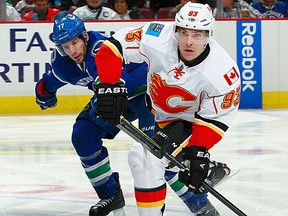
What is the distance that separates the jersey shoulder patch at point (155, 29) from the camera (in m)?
3.69

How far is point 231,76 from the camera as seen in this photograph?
3553mm

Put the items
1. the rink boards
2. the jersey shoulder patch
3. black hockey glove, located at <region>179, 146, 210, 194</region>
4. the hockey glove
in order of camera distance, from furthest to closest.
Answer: the rink boards → the hockey glove → the jersey shoulder patch → black hockey glove, located at <region>179, 146, 210, 194</region>

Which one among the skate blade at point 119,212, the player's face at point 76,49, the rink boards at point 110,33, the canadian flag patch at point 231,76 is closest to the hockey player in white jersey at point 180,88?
the canadian flag patch at point 231,76

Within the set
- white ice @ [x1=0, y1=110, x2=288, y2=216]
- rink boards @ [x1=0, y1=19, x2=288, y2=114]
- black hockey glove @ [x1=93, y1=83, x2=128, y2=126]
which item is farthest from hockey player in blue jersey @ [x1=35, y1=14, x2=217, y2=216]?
rink boards @ [x1=0, y1=19, x2=288, y2=114]

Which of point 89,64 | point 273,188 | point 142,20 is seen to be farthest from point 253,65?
point 89,64

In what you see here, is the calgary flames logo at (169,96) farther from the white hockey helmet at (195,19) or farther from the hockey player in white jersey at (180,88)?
the white hockey helmet at (195,19)

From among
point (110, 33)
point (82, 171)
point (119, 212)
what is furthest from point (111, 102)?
point (110, 33)

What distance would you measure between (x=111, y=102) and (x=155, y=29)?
41 cm

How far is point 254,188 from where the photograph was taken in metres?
4.86

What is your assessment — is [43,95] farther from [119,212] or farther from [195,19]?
[195,19]

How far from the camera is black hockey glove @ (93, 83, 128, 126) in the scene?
3486 millimetres

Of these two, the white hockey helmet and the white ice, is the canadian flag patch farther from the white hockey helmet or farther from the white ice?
the white ice

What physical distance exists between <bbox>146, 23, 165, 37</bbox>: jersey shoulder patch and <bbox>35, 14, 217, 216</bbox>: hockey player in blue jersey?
1.34 feet

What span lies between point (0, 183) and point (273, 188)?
155cm
